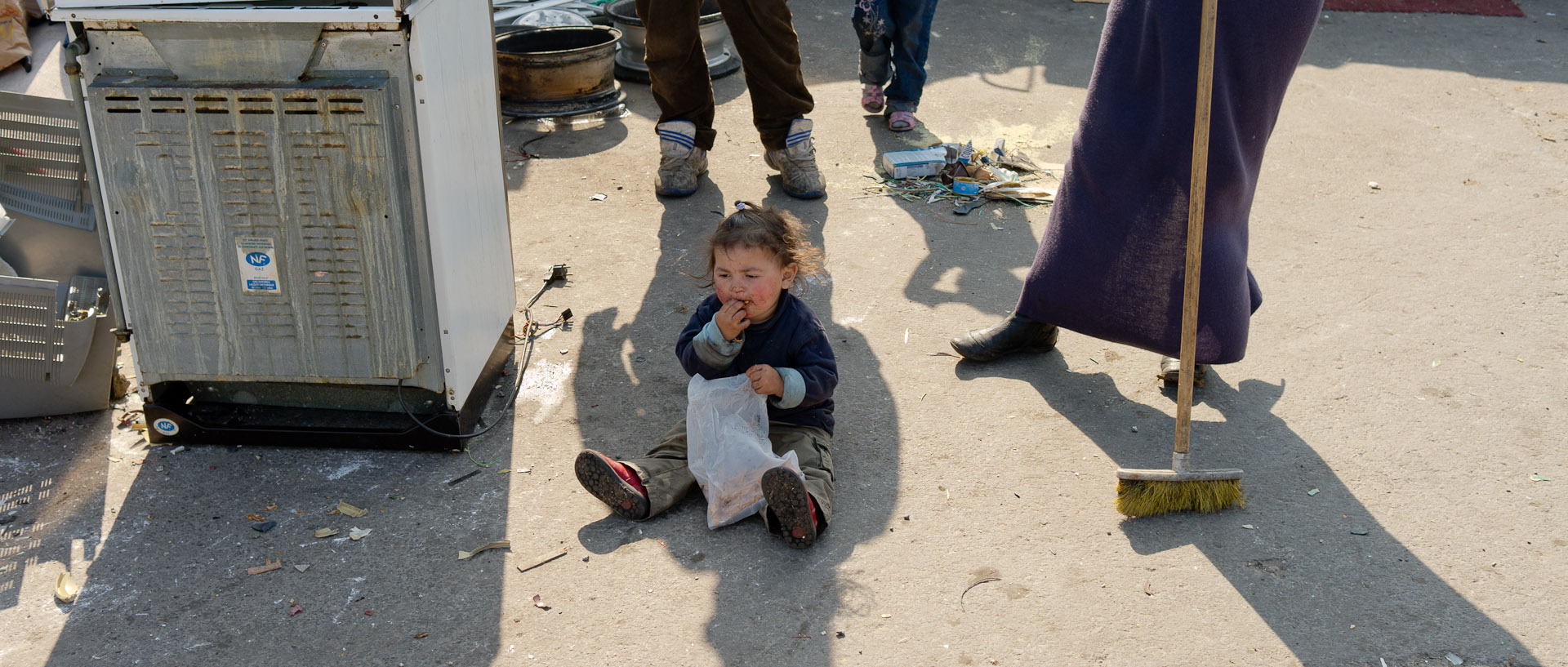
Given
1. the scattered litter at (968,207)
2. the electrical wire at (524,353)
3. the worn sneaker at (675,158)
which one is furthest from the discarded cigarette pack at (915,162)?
the electrical wire at (524,353)

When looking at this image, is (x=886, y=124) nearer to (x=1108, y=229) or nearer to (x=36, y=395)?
(x=1108, y=229)

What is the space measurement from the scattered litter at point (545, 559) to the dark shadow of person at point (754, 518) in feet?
0.20

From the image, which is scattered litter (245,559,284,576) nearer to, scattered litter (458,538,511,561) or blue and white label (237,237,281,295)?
scattered litter (458,538,511,561)

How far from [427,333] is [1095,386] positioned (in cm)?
203

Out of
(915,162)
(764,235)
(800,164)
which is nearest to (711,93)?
(800,164)

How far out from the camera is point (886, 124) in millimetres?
5906

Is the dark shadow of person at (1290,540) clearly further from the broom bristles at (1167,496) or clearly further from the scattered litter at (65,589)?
the scattered litter at (65,589)

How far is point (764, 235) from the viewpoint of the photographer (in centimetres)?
282

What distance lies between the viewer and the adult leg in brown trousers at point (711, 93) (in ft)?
15.3

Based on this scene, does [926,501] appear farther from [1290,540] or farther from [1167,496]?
[1290,540]

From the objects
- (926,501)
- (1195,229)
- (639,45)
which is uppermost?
(1195,229)

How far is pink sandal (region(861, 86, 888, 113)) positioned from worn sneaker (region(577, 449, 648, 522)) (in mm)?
3661

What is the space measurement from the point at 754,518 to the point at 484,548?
67cm

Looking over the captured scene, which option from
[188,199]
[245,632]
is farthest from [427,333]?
[245,632]
